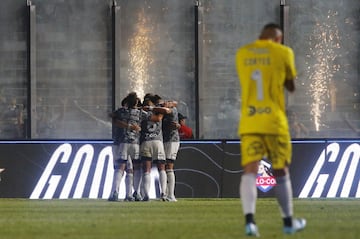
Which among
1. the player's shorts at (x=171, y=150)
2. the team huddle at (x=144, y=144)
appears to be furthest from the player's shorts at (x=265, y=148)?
the player's shorts at (x=171, y=150)

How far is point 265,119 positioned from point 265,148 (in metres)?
0.30

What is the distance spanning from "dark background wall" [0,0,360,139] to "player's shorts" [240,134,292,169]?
2113 centimetres

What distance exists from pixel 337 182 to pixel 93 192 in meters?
5.25

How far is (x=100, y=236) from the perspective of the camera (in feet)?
44.9

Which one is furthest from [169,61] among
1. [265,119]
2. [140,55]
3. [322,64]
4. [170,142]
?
[265,119]

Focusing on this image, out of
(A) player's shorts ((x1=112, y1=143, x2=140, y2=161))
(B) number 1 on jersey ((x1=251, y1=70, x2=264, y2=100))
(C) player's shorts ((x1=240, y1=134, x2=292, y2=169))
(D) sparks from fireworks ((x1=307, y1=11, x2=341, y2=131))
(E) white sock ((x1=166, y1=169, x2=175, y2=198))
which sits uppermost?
(D) sparks from fireworks ((x1=307, y1=11, x2=341, y2=131))

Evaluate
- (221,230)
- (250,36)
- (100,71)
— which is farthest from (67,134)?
(221,230)

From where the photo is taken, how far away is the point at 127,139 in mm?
26062

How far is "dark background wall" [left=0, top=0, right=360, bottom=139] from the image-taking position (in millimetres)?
34594

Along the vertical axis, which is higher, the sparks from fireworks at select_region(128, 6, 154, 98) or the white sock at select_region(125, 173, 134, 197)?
the sparks from fireworks at select_region(128, 6, 154, 98)

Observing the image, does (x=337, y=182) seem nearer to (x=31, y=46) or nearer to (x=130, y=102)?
(x=130, y=102)

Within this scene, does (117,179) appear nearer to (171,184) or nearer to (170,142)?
(171,184)

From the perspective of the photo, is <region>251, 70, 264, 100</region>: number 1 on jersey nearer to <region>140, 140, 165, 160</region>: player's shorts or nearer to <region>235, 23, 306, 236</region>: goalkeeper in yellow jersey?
<region>235, 23, 306, 236</region>: goalkeeper in yellow jersey

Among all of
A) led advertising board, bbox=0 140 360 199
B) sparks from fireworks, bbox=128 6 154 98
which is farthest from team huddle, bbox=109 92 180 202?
sparks from fireworks, bbox=128 6 154 98
